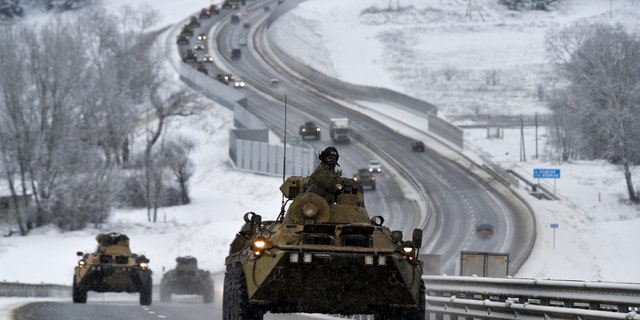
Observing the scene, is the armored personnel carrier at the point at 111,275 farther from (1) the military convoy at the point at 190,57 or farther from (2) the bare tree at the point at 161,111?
(1) the military convoy at the point at 190,57

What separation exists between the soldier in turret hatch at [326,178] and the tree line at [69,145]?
62453mm

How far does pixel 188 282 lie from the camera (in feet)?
138

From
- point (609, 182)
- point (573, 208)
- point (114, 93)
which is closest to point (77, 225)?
point (114, 93)

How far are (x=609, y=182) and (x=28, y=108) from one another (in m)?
40.7

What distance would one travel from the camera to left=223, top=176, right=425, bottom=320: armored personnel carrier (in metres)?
17.2

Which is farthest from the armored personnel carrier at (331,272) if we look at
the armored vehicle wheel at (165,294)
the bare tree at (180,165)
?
the bare tree at (180,165)

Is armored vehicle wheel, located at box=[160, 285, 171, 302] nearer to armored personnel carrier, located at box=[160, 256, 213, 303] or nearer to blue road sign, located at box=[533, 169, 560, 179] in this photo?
armored personnel carrier, located at box=[160, 256, 213, 303]

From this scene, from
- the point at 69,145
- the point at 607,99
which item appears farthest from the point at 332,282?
the point at 607,99

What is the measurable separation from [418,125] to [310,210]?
94220 millimetres

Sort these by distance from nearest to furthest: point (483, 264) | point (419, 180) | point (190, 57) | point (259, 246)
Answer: point (259, 246) < point (483, 264) < point (419, 180) < point (190, 57)

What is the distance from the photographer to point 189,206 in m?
86.2

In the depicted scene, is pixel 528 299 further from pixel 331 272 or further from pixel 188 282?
pixel 188 282

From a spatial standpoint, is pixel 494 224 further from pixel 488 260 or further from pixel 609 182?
pixel 488 260

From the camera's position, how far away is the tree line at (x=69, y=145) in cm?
8075
